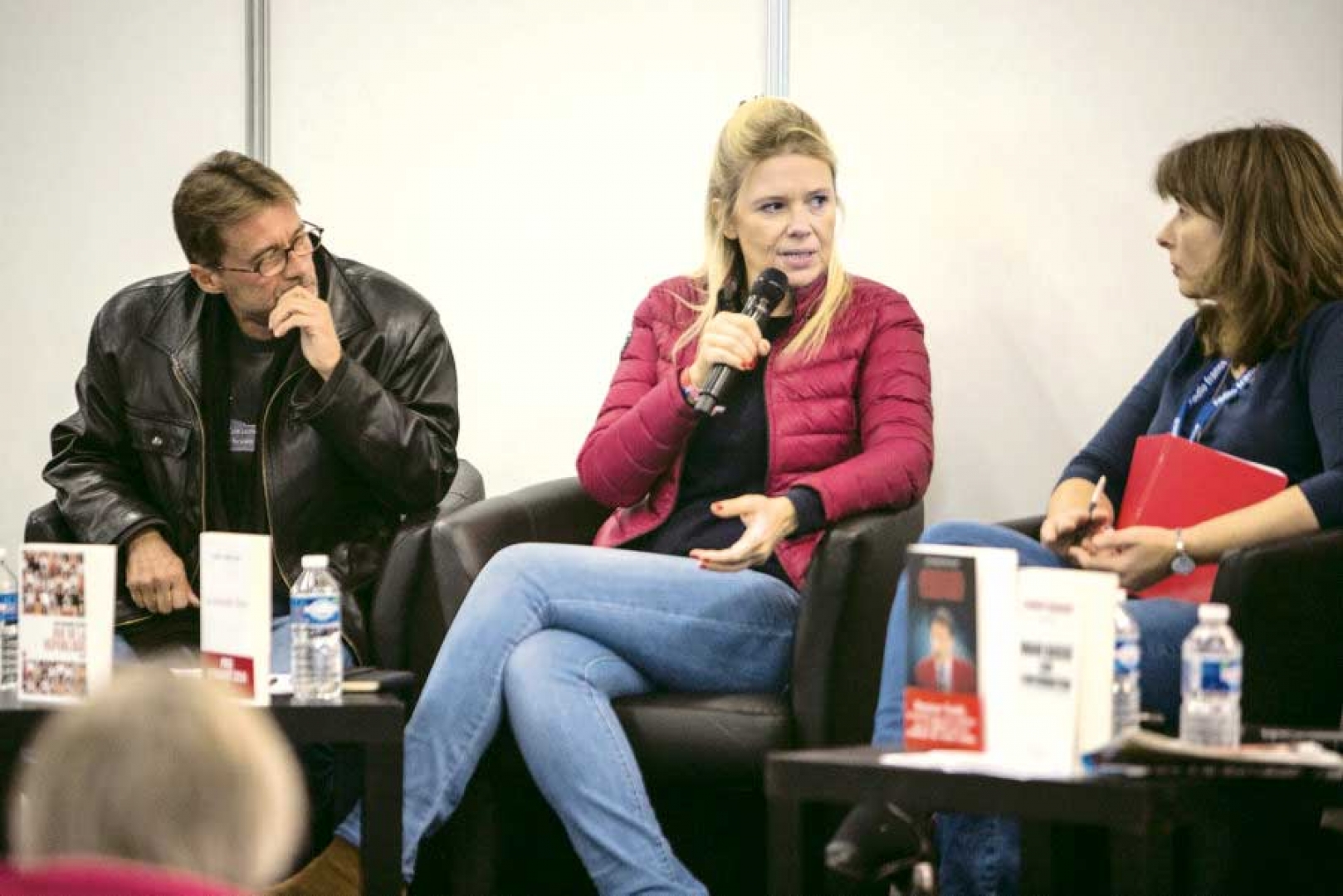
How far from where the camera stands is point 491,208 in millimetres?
4176

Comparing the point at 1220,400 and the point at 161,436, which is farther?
the point at 161,436

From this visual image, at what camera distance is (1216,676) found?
6.86 ft

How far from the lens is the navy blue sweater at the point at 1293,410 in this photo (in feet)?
9.04

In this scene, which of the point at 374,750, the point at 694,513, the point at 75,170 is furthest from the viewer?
the point at 75,170

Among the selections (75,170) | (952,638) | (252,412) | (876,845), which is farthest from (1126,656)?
(75,170)

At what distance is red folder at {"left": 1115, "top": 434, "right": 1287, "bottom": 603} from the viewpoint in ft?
9.09

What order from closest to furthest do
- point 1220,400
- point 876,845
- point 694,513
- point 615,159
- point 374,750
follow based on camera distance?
point 876,845 → point 374,750 → point 1220,400 → point 694,513 → point 615,159

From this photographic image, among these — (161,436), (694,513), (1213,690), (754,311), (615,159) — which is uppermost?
(615,159)

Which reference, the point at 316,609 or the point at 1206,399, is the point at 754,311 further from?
the point at 316,609

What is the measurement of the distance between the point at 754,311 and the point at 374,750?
1.03 m

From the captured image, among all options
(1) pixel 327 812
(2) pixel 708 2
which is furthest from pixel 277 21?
(1) pixel 327 812

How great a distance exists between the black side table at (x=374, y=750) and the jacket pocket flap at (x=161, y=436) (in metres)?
0.90

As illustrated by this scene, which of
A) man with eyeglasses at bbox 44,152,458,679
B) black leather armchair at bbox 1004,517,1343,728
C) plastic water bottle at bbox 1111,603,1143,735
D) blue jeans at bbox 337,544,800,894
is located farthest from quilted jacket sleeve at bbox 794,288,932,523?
plastic water bottle at bbox 1111,603,1143,735

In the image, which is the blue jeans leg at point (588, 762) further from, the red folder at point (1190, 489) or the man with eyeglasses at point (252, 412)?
the red folder at point (1190, 489)
